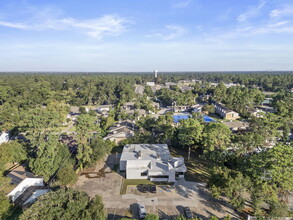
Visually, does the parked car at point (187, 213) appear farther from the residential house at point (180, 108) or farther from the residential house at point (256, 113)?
the residential house at point (180, 108)

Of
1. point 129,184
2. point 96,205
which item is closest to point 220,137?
point 129,184

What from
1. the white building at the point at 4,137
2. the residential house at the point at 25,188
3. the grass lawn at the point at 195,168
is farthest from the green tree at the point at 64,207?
the white building at the point at 4,137

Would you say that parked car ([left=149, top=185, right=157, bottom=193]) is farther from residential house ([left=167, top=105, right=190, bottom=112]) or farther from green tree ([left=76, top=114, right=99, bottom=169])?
residential house ([left=167, top=105, right=190, bottom=112])

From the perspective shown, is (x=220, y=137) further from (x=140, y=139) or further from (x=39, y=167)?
(x=39, y=167)

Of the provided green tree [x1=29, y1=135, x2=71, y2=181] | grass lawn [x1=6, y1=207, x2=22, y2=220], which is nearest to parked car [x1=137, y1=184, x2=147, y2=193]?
green tree [x1=29, y1=135, x2=71, y2=181]

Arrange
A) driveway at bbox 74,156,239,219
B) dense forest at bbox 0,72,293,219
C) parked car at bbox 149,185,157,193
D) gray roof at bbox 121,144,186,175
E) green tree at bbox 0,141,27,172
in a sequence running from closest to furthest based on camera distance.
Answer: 1. dense forest at bbox 0,72,293,219
2. driveway at bbox 74,156,239,219
3. parked car at bbox 149,185,157,193
4. gray roof at bbox 121,144,186,175
5. green tree at bbox 0,141,27,172

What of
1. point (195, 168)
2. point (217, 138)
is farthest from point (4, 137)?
point (217, 138)
